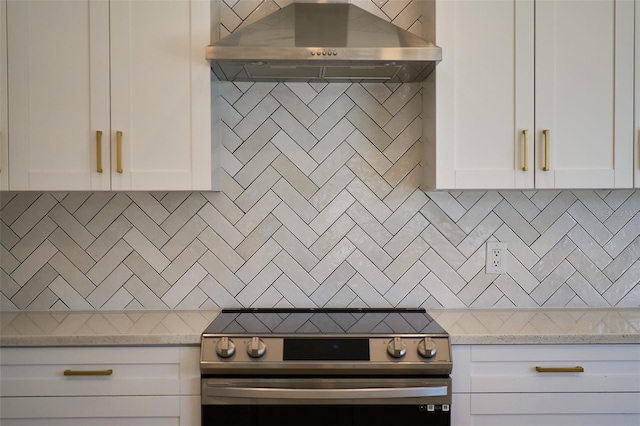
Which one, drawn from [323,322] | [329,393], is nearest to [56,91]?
[323,322]

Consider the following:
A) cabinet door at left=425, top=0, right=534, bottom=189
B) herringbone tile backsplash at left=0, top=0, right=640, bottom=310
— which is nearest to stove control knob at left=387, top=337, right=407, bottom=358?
herringbone tile backsplash at left=0, top=0, right=640, bottom=310

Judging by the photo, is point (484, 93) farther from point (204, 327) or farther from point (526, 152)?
point (204, 327)

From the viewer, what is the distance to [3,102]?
1.96 meters

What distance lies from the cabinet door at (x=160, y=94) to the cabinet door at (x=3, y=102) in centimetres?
41

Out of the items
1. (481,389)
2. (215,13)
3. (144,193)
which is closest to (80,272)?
(144,193)

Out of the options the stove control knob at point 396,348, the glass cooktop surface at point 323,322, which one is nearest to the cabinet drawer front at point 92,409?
the glass cooktop surface at point 323,322

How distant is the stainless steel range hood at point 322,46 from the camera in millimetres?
1854

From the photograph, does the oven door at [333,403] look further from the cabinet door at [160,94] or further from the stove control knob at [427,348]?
the cabinet door at [160,94]

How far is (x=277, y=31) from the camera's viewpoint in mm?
1929

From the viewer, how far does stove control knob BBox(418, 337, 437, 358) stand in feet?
5.74

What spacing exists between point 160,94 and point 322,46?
67 centimetres

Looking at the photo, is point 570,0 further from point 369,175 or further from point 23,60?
point 23,60

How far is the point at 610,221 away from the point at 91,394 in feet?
7.68

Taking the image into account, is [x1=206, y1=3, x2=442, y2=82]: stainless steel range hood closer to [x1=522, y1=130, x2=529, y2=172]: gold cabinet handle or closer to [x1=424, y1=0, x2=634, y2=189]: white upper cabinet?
[x1=424, y1=0, x2=634, y2=189]: white upper cabinet
